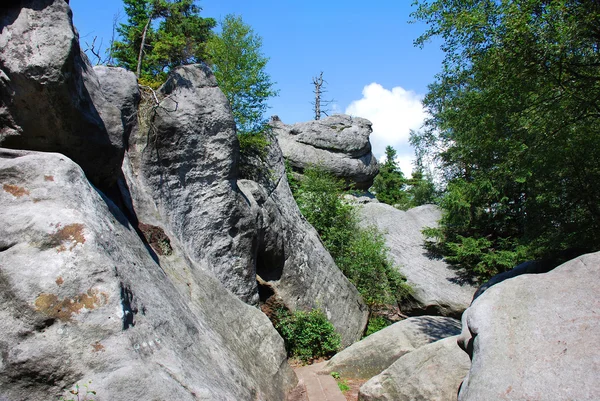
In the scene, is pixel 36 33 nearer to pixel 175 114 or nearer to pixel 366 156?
pixel 175 114

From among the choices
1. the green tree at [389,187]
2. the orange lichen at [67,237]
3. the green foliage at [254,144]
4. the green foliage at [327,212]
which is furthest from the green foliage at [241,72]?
the green tree at [389,187]

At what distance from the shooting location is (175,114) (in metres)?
9.21

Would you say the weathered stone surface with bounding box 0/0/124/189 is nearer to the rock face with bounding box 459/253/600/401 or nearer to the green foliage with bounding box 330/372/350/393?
the rock face with bounding box 459/253/600/401

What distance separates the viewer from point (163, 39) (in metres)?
16.8

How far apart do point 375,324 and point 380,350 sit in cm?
608

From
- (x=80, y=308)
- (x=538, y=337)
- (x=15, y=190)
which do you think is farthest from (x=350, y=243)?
(x=80, y=308)

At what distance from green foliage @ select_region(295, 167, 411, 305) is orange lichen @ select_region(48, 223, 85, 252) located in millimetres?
13279

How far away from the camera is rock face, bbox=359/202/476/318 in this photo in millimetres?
17094

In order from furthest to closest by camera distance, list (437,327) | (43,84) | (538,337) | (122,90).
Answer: (437,327), (122,90), (43,84), (538,337)

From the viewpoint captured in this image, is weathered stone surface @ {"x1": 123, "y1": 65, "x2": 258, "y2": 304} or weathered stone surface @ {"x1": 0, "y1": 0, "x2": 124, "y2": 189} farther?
weathered stone surface @ {"x1": 123, "y1": 65, "x2": 258, "y2": 304}

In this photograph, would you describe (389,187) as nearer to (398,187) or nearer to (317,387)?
(398,187)

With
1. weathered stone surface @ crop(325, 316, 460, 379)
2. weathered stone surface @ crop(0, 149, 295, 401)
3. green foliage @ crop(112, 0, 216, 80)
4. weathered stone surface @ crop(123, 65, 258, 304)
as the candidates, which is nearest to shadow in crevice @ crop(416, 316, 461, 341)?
weathered stone surface @ crop(325, 316, 460, 379)

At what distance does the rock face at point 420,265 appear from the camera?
56.1 ft

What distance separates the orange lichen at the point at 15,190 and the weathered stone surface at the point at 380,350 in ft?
21.8
